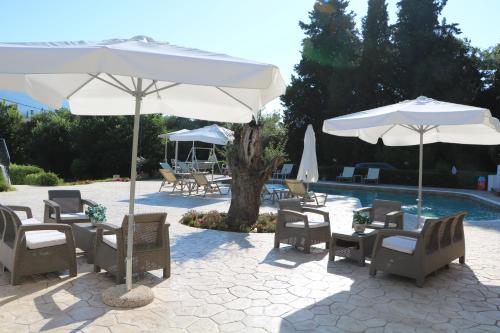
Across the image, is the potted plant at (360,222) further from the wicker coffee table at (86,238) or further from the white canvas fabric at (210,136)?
the white canvas fabric at (210,136)

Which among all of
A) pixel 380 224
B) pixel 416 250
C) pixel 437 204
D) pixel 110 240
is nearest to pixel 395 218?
pixel 380 224

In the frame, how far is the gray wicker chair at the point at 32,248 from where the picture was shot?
13.5 feet

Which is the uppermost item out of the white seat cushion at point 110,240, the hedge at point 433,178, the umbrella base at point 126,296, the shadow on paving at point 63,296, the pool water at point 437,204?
the hedge at point 433,178

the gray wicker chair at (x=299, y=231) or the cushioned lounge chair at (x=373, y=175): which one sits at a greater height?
the cushioned lounge chair at (x=373, y=175)

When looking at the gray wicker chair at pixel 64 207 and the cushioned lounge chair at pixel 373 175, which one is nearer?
the gray wicker chair at pixel 64 207

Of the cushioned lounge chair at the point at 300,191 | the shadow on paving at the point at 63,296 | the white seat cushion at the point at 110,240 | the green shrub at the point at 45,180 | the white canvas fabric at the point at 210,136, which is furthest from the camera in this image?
the green shrub at the point at 45,180

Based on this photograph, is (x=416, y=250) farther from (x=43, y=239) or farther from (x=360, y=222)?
(x=43, y=239)

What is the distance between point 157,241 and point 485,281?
390 centimetres

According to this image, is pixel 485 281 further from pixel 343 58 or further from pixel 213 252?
pixel 343 58

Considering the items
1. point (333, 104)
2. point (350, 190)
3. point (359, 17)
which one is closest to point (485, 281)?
point (350, 190)

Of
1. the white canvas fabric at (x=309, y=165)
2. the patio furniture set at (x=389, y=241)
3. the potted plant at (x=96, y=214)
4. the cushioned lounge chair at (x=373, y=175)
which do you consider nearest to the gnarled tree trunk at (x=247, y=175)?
the patio furniture set at (x=389, y=241)

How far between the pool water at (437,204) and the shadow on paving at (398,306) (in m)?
7.72

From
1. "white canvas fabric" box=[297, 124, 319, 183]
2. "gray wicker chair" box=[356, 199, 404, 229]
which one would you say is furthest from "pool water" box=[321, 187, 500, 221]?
"gray wicker chair" box=[356, 199, 404, 229]

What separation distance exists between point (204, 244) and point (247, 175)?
1912 millimetres
